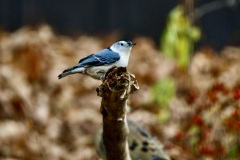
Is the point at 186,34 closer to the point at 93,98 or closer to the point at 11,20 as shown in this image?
the point at 93,98

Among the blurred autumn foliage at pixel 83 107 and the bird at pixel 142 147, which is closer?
the bird at pixel 142 147

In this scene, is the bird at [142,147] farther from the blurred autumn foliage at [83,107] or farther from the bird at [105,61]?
the bird at [105,61]

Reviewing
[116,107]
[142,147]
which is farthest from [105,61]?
[142,147]

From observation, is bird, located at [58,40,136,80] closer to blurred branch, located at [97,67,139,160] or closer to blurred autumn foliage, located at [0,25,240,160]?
blurred branch, located at [97,67,139,160]

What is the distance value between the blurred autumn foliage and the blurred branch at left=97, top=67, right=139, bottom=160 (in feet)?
3.79

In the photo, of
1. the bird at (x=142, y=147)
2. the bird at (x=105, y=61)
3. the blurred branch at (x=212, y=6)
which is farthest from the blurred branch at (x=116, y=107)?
the blurred branch at (x=212, y=6)

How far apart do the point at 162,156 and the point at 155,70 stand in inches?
145

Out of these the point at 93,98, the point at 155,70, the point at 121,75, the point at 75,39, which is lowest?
the point at 121,75

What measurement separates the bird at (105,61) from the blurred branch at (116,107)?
0.03 metres

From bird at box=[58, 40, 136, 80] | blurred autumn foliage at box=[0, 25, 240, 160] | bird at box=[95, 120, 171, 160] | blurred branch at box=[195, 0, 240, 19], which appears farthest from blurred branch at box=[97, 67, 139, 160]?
blurred branch at box=[195, 0, 240, 19]

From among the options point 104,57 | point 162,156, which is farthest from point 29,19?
point 104,57

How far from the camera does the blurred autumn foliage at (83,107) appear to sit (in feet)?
15.1

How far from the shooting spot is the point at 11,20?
888cm

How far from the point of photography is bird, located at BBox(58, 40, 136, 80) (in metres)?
2.50
